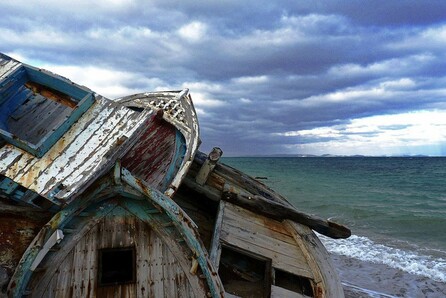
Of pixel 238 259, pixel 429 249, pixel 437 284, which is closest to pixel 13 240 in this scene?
pixel 238 259

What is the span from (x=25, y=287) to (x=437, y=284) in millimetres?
12796

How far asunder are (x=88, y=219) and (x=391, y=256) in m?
14.0

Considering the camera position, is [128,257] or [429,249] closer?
[128,257]

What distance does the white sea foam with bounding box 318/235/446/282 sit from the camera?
43.4ft

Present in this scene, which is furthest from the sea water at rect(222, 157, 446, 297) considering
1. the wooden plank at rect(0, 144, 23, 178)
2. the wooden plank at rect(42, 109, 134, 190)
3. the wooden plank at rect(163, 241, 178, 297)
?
the wooden plank at rect(0, 144, 23, 178)

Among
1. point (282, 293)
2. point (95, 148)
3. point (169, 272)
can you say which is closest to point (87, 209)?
point (95, 148)

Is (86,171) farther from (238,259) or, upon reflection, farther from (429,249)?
(429,249)

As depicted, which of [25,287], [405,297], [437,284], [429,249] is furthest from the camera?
[429,249]

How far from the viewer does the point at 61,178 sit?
182 inches

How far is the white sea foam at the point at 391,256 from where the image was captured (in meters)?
13.2

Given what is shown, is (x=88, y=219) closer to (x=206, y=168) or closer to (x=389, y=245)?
(x=206, y=168)

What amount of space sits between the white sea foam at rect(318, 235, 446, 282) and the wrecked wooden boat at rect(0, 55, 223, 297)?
11.4 meters

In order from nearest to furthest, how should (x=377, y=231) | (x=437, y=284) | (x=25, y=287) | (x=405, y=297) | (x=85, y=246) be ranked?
(x=25, y=287)
(x=85, y=246)
(x=405, y=297)
(x=437, y=284)
(x=377, y=231)

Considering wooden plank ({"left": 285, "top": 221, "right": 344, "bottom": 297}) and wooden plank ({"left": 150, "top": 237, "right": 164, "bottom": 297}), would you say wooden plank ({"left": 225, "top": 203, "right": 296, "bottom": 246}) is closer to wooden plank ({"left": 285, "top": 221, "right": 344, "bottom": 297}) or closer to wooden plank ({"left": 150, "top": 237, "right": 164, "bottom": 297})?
wooden plank ({"left": 285, "top": 221, "right": 344, "bottom": 297})
